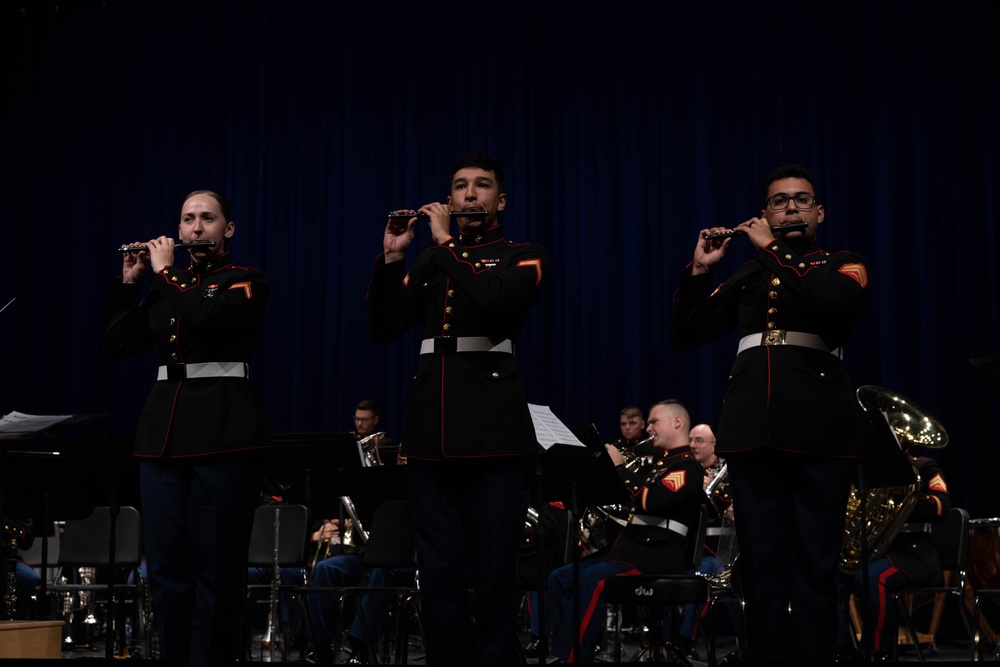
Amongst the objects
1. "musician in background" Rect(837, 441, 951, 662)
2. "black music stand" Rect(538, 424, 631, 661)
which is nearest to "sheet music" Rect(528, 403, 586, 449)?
"black music stand" Rect(538, 424, 631, 661)

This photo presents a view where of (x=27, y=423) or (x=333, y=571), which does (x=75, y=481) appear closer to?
(x=27, y=423)

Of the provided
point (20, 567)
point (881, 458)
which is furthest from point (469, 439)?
point (20, 567)

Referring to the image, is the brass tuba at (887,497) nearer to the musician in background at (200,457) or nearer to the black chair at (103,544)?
the musician in background at (200,457)

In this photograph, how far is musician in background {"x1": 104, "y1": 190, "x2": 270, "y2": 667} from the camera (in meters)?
3.30

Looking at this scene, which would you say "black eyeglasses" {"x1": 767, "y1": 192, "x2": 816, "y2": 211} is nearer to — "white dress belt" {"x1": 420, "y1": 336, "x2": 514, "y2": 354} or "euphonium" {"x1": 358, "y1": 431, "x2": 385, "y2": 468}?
"white dress belt" {"x1": 420, "y1": 336, "x2": 514, "y2": 354}

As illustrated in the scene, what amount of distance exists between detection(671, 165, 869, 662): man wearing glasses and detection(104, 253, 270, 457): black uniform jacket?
1456 mm

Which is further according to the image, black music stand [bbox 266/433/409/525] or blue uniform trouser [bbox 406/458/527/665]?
black music stand [bbox 266/433/409/525]

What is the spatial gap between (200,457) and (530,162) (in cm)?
595

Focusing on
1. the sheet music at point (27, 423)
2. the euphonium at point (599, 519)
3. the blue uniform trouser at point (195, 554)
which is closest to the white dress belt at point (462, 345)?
the blue uniform trouser at point (195, 554)

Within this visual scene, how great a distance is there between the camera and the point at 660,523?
17.1 ft

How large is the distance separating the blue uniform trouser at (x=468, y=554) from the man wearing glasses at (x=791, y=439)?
0.65 meters

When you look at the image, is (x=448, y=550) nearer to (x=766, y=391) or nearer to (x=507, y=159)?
(x=766, y=391)

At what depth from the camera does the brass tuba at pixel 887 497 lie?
194 inches

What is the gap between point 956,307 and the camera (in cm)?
802
